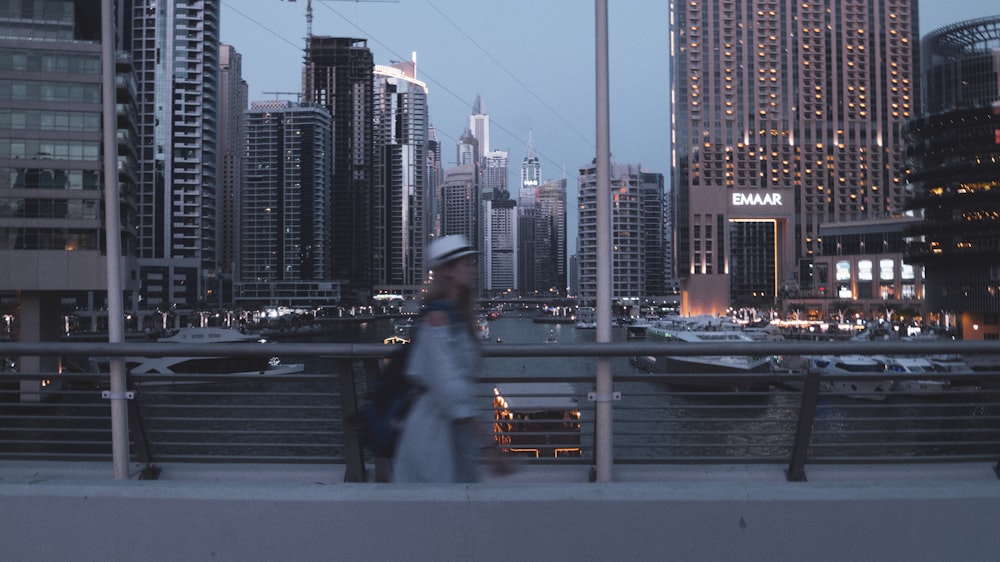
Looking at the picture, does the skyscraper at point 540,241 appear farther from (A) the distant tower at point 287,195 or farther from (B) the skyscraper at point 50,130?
(B) the skyscraper at point 50,130

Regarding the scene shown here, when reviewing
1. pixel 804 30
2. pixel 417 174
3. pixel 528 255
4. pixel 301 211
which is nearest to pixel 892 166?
pixel 804 30

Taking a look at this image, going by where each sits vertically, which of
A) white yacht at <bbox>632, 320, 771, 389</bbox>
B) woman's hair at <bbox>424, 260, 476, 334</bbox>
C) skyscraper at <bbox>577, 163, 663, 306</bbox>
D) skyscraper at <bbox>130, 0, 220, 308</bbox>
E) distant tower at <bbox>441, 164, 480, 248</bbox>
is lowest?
white yacht at <bbox>632, 320, 771, 389</bbox>

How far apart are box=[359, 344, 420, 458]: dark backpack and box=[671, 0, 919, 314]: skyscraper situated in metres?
130

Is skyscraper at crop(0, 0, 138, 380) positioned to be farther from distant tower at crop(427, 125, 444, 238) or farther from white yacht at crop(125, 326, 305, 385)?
distant tower at crop(427, 125, 444, 238)

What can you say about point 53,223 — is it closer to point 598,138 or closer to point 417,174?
point 598,138

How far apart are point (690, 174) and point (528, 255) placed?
59.8 meters

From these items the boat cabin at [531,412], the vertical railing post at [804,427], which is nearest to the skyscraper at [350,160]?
the boat cabin at [531,412]

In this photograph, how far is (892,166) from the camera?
13450 centimetres

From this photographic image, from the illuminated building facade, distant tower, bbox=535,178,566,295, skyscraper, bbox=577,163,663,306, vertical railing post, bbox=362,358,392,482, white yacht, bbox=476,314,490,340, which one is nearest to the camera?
white yacht, bbox=476,314,490,340

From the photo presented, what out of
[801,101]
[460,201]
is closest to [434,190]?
[460,201]

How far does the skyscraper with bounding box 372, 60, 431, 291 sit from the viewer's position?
80688 mm

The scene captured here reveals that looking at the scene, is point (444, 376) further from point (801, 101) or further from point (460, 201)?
point (801, 101)

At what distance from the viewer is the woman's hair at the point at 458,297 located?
A: 128 inches

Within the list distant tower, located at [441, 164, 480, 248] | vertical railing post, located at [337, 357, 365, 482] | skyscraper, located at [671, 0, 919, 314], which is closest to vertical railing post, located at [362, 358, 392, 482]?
vertical railing post, located at [337, 357, 365, 482]
